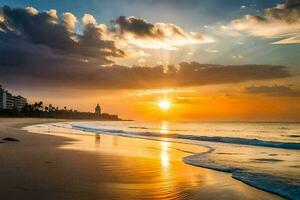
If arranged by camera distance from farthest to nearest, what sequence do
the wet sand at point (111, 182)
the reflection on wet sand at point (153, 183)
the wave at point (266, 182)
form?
the wave at point (266, 182)
the reflection on wet sand at point (153, 183)
the wet sand at point (111, 182)

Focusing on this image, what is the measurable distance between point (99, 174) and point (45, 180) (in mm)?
2334

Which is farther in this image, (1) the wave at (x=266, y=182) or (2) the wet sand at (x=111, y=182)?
(1) the wave at (x=266, y=182)

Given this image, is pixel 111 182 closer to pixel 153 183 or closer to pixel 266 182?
pixel 153 183

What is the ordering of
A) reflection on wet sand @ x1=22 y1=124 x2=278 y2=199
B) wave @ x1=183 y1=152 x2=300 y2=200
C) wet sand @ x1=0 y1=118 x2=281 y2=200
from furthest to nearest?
wave @ x1=183 y1=152 x2=300 y2=200 → reflection on wet sand @ x1=22 y1=124 x2=278 y2=199 → wet sand @ x1=0 y1=118 x2=281 y2=200

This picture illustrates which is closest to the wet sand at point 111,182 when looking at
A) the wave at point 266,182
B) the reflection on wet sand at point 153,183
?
the reflection on wet sand at point 153,183

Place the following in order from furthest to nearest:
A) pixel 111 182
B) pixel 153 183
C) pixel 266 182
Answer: pixel 266 182 → pixel 153 183 → pixel 111 182

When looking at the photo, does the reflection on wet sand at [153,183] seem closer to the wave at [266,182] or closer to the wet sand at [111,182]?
the wet sand at [111,182]

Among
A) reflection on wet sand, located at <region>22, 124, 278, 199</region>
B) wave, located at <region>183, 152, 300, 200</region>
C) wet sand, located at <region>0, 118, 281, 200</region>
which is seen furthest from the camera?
wave, located at <region>183, 152, 300, 200</region>

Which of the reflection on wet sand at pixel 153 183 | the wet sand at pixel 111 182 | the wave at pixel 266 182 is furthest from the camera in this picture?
the wave at pixel 266 182

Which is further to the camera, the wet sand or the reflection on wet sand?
the reflection on wet sand

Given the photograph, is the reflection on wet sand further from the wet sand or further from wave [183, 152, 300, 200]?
wave [183, 152, 300, 200]

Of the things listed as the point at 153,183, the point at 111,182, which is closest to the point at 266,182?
the point at 153,183

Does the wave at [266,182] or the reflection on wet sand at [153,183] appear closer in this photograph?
the reflection on wet sand at [153,183]

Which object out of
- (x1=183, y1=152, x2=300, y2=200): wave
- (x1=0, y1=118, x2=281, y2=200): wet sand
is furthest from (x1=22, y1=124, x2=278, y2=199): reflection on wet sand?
(x1=183, y1=152, x2=300, y2=200): wave
